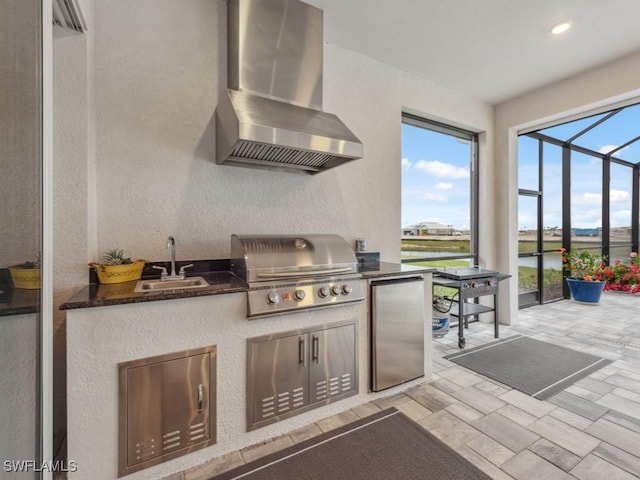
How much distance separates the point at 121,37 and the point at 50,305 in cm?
177

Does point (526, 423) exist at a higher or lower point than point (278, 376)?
lower

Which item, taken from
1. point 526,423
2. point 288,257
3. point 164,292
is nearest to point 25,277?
point 164,292

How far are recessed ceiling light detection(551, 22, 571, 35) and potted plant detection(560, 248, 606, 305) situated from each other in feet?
11.9

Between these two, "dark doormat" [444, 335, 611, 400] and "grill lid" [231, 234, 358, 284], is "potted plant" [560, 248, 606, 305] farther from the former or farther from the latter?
"grill lid" [231, 234, 358, 284]

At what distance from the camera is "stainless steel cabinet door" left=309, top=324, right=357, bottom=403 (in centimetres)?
190

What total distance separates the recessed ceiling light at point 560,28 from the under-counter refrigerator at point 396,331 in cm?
247

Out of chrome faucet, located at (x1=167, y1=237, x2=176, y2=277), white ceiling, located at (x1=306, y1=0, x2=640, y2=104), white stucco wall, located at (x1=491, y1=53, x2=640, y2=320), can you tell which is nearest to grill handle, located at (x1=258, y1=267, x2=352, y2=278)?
chrome faucet, located at (x1=167, y1=237, x2=176, y2=277)

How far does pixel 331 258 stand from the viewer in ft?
6.62

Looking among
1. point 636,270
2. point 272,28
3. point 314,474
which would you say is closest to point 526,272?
point 636,270

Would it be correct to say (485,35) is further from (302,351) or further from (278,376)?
(278,376)

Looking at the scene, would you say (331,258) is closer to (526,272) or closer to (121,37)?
(121,37)

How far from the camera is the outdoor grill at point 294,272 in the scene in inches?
67.4

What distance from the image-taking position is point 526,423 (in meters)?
1.89

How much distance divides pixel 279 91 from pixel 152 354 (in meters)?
1.90
